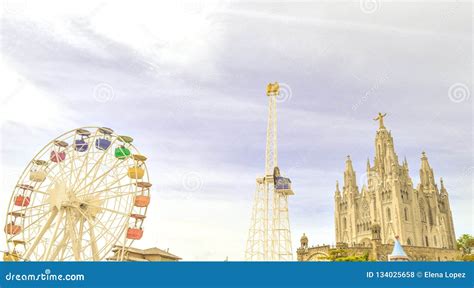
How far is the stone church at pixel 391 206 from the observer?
124m

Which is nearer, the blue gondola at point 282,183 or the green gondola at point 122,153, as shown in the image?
the green gondola at point 122,153

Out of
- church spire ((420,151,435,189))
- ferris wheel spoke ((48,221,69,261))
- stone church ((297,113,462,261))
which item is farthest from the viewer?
church spire ((420,151,435,189))

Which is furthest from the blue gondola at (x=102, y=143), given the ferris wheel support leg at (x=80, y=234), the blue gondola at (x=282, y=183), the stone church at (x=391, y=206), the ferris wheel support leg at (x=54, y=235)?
the stone church at (x=391, y=206)

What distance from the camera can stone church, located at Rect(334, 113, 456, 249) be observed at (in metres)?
125

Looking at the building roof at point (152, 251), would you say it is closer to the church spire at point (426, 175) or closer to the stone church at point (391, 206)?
the stone church at point (391, 206)

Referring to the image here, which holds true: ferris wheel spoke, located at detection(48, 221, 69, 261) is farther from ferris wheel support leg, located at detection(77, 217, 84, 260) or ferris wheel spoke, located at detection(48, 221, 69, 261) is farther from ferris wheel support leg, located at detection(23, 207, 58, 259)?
ferris wheel support leg, located at detection(23, 207, 58, 259)

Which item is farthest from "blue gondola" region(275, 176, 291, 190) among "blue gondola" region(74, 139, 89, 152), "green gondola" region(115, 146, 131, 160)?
"blue gondola" region(74, 139, 89, 152)

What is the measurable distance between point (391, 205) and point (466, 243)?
1211 inches

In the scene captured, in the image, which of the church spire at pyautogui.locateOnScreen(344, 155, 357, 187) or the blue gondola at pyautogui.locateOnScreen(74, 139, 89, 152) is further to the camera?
the church spire at pyautogui.locateOnScreen(344, 155, 357, 187)

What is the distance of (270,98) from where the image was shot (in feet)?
345

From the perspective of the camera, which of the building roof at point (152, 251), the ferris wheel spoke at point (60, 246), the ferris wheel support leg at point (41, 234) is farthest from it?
the building roof at point (152, 251)

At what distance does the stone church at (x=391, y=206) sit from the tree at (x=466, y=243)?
3292 mm

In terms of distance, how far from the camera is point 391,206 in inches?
4951
